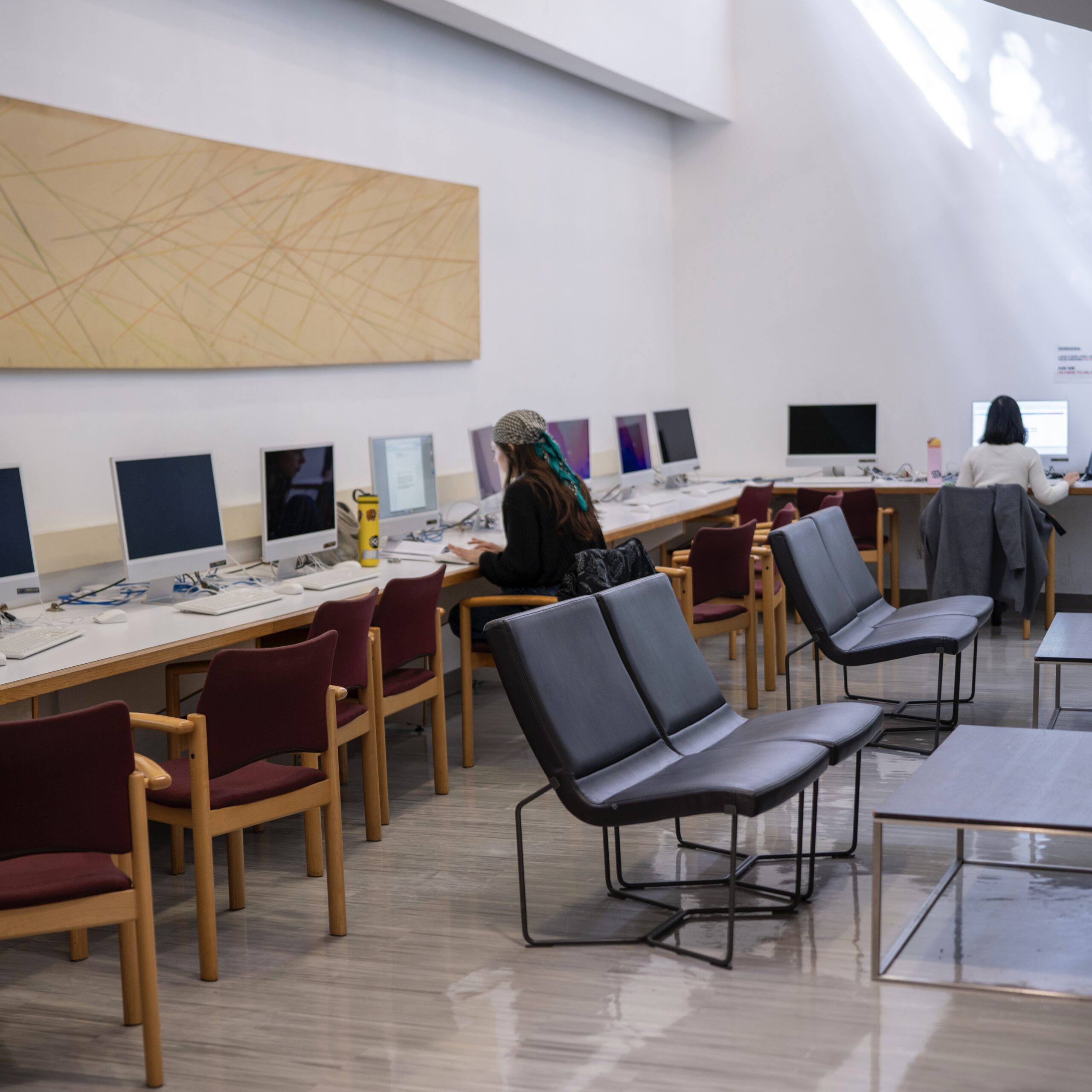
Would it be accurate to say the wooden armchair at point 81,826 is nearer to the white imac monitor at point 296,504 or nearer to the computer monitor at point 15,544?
the computer monitor at point 15,544

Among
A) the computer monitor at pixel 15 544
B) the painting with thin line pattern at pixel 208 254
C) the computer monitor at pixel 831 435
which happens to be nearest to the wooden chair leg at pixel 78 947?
the computer monitor at pixel 15 544

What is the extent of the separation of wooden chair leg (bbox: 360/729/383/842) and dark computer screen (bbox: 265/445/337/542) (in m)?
0.93

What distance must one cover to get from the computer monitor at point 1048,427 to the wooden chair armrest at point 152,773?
597 centimetres

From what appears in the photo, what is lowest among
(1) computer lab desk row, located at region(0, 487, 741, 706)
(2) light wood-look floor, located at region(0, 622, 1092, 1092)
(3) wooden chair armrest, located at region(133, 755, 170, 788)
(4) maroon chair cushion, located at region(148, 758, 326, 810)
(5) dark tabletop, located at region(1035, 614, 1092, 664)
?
(2) light wood-look floor, located at region(0, 622, 1092, 1092)

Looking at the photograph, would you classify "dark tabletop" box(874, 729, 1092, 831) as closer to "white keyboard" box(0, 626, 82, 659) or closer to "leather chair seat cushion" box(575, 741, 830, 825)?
"leather chair seat cushion" box(575, 741, 830, 825)

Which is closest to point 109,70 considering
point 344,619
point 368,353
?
point 368,353

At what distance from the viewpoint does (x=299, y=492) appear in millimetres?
4508

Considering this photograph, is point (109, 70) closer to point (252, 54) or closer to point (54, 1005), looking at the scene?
point (252, 54)

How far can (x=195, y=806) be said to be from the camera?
9.21ft

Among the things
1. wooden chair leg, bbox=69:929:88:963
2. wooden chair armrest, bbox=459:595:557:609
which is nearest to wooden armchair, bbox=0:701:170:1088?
wooden chair leg, bbox=69:929:88:963

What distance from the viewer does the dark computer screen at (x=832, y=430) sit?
779 cm

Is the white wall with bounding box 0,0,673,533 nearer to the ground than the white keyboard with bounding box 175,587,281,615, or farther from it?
farther from it

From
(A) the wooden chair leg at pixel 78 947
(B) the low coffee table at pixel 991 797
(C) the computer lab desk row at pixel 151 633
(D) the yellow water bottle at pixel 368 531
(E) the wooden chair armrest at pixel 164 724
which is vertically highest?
(D) the yellow water bottle at pixel 368 531

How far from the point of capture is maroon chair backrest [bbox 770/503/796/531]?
5934 mm
